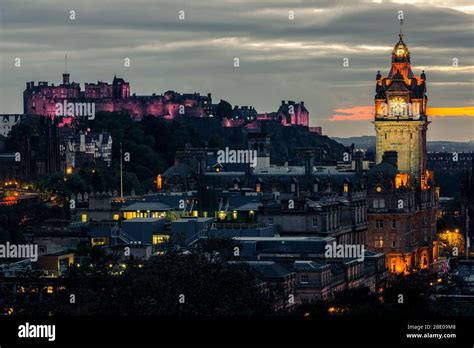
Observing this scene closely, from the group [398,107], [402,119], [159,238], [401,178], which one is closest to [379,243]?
[401,178]

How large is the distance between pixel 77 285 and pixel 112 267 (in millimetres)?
5878

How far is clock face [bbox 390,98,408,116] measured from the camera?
150125mm

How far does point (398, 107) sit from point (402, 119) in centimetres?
109

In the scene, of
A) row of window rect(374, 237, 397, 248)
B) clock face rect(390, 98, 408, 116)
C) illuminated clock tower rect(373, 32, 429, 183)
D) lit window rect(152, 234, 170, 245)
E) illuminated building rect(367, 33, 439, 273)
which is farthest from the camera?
clock face rect(390, 98, 408, 116)

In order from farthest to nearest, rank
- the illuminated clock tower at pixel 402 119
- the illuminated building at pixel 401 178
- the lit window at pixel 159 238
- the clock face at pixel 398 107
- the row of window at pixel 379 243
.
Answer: the clock face at pixel 398 107 < the illuminated clock tower at pixel 402 119 < the illuminated building at pixel 401 178 < the row of window at pixel 379 243 < the lit window at pixel 159 238

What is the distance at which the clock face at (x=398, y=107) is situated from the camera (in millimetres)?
150125

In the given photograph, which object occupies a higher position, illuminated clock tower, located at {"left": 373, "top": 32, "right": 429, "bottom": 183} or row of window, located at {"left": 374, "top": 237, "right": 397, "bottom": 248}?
illuminated clock tower, located at {"left": 373, "top": 32, "right": 429, "bottom": 183}

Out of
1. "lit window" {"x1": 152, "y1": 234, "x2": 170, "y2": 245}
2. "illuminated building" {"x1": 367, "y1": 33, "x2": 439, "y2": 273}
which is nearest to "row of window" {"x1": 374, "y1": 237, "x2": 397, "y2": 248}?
"illuminated building" {"x1": 367, "y1": 33, "x2": 439, "y2": 273}

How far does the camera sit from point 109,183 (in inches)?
7042

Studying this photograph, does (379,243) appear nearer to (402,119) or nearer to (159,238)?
(402,119)

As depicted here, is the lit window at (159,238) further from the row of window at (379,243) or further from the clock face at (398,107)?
the clock face at (398,107)

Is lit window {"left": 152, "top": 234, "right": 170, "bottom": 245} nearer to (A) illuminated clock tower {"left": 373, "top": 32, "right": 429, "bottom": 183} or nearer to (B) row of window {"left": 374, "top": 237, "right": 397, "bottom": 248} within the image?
(B) row of window {"left": 374, "top": 237, "right": 397, "bottom": 248}

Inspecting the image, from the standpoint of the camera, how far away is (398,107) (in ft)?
493

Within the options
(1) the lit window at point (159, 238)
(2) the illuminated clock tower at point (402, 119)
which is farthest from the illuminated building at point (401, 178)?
(1) the lit window at point (159, 238)
